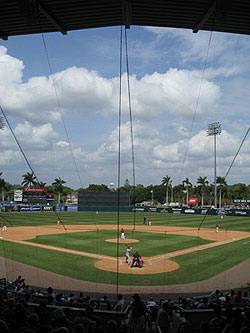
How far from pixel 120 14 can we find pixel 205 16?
8.19ft

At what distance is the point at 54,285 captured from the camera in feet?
48.1

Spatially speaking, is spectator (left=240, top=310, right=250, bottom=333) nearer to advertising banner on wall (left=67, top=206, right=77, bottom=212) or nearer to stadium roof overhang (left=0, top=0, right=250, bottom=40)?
stadium roof overhang (left=0, top=0, right=250, bottom=40)

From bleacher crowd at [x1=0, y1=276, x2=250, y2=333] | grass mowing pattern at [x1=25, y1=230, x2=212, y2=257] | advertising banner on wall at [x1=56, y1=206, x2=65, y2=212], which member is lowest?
advertising banner on wall at [x1=56, y1=206, x2=65, y2=212]

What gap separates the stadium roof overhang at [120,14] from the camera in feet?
27.1

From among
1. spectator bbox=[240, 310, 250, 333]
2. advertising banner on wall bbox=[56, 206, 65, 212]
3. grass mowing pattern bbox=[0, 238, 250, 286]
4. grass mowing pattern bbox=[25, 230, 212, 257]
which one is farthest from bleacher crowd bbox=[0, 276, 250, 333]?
advertising banner on wall bbox=[56, 206, 65, 212]

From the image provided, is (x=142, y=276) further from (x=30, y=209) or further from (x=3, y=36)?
(x=30, y=209)

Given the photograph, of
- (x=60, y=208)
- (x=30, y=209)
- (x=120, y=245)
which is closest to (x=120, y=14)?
(x=120, y=245)

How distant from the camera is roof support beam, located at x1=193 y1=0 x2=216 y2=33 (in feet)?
26.7

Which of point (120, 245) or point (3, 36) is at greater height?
point (3, 36)

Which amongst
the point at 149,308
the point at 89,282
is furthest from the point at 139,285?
the point at 149,308

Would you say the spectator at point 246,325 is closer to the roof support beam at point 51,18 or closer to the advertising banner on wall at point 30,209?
the roof support beam at point 51,18

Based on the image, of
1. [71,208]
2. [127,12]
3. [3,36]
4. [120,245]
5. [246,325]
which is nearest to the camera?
[246,325]

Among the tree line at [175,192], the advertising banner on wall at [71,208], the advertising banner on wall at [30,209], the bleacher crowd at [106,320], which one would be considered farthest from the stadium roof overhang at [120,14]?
the tree line at [175,192]

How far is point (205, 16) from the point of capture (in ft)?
28.4
